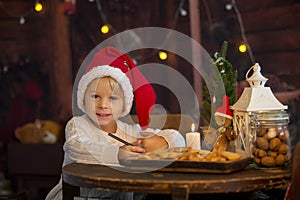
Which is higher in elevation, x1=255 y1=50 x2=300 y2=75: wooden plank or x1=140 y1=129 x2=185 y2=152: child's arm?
x1=255 y1=50 x2=300 y2=75: wooden plank

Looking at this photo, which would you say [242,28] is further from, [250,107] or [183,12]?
[250,107]

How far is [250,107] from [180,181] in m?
0.42

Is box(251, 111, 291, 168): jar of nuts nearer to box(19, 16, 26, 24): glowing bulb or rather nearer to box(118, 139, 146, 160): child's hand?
box(118, 139, 146, 160): child's hand

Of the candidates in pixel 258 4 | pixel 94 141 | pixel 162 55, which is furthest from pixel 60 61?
pixel 94 141

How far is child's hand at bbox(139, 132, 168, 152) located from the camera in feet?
6.57

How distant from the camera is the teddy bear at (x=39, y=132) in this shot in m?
3.67

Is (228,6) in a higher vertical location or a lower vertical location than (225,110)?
higher

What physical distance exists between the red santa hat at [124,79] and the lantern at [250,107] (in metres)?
0.48

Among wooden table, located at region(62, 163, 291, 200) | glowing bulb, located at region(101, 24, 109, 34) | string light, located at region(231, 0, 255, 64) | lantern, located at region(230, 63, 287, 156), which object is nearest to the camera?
wooden table, located at region(62, 163, 291, 200)

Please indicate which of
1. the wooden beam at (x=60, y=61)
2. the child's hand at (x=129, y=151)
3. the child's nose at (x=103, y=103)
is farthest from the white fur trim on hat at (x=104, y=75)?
the wooden beam at (x=60, y=61)

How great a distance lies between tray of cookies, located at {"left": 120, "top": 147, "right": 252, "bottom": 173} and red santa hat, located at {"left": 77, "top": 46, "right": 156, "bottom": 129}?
0.46 meters

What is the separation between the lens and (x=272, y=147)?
171 centimetres

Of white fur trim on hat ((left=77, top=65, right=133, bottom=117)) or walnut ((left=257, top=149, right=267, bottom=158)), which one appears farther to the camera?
white fur trim on hat ((left=77, top=65, right=133, bottom=117))

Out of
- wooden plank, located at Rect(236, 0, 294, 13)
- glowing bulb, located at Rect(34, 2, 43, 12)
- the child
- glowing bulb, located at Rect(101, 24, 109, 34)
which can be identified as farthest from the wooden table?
glowing bulb, located at Rect(34, 2, 43, 12)
